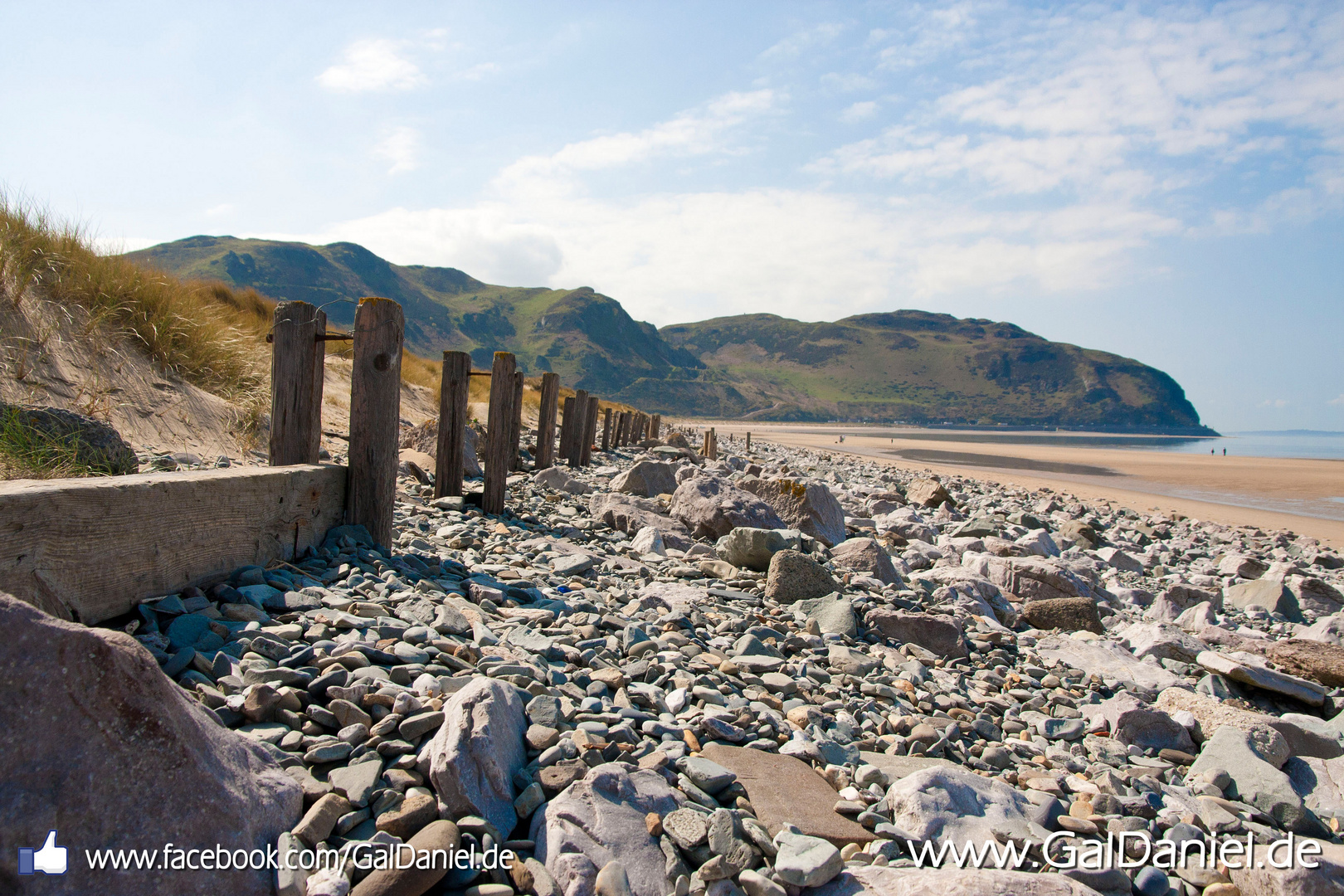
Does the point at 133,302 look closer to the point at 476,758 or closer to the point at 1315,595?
the point at 476,758

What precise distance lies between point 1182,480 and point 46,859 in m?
33.0

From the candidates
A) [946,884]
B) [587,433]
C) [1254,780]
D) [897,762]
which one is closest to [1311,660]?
[1254,780]

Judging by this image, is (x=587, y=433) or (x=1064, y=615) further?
(x=587, y=433)

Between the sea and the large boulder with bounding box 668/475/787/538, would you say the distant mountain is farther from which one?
the large boulder with bounding box 668/475/787/538

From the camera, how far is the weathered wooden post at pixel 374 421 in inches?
184

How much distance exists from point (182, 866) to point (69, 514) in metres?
1.76

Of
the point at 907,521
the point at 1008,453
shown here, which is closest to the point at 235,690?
the point at 907,521

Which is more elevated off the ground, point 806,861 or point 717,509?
point 717,509

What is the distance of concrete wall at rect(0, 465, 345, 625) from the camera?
259 cm

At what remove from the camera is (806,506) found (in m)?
8.41

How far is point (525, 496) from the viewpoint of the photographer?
8.80 metres

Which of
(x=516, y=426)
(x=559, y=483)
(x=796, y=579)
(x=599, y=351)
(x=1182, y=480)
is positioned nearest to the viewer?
(x=796, y=579)

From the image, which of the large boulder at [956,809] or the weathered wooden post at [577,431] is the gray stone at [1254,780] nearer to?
the large boulder at [956,809]

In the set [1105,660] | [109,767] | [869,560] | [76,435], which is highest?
[76,435]
